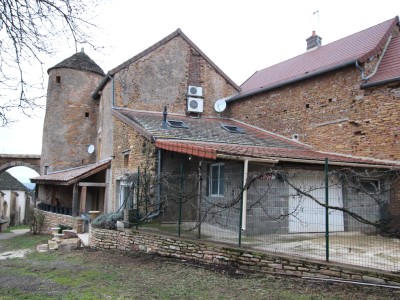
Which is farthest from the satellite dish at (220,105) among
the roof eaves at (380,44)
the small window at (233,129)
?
the roof eaves at (380,44)

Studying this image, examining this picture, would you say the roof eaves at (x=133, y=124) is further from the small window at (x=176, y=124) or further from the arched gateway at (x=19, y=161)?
the arched gateway at (x=19, y=161)

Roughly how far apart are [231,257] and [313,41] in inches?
576

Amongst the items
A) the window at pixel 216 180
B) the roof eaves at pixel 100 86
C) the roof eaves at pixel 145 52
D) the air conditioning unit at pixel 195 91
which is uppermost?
the roof eaves at pixel 145 52

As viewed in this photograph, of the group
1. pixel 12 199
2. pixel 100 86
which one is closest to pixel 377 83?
pixel 100 86

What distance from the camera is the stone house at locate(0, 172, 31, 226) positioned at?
35531 mm

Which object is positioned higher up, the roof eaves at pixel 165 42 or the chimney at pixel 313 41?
the chimney at pixel 313 41

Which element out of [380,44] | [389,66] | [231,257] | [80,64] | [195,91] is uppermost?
[80,64]

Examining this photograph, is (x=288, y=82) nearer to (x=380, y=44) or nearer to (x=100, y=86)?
(x=380, y=44)

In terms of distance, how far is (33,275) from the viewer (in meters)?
8.12

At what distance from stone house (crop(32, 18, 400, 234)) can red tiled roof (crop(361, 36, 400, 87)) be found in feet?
1.13

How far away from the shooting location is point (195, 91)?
57.3 feet

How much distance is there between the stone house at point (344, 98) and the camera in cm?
1148

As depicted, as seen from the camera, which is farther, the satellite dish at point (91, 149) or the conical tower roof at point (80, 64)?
the conical tower roof at point (80, 64)

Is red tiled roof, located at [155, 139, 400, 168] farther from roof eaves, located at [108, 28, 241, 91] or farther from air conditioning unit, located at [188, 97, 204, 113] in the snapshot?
roof eaves, located at [108, 28, 241, 91]
